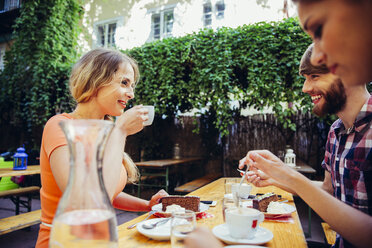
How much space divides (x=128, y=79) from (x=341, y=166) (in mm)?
1418

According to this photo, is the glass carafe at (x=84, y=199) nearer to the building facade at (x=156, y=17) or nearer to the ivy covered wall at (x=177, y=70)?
the ivy covered wall at (x=177, y=70)

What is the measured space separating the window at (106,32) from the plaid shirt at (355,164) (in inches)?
339

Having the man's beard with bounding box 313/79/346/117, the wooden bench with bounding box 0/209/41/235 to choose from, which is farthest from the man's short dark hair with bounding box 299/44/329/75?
the wooden bench with bounding box 0/209/41/235

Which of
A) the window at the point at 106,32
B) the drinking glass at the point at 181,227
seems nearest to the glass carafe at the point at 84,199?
the drinking glass at the point at 181,227

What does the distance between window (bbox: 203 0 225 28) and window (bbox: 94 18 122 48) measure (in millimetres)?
3109

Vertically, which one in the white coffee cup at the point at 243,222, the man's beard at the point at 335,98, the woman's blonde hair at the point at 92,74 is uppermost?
the woman's blonde hair at the point at 92,74

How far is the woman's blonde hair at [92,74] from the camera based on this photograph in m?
1.52

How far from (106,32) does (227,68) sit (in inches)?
243

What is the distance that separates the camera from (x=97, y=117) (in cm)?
163

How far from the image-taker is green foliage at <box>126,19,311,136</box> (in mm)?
4199

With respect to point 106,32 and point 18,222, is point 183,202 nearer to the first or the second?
point 18,222

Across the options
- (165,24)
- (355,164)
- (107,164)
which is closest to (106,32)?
(165,24)

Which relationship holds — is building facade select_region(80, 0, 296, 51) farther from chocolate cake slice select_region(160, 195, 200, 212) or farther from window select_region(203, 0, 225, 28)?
chocolate cake slice select_region(160, 195, 200, 212)

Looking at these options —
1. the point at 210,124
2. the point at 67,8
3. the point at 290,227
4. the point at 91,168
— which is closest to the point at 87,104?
the point at 91,168
